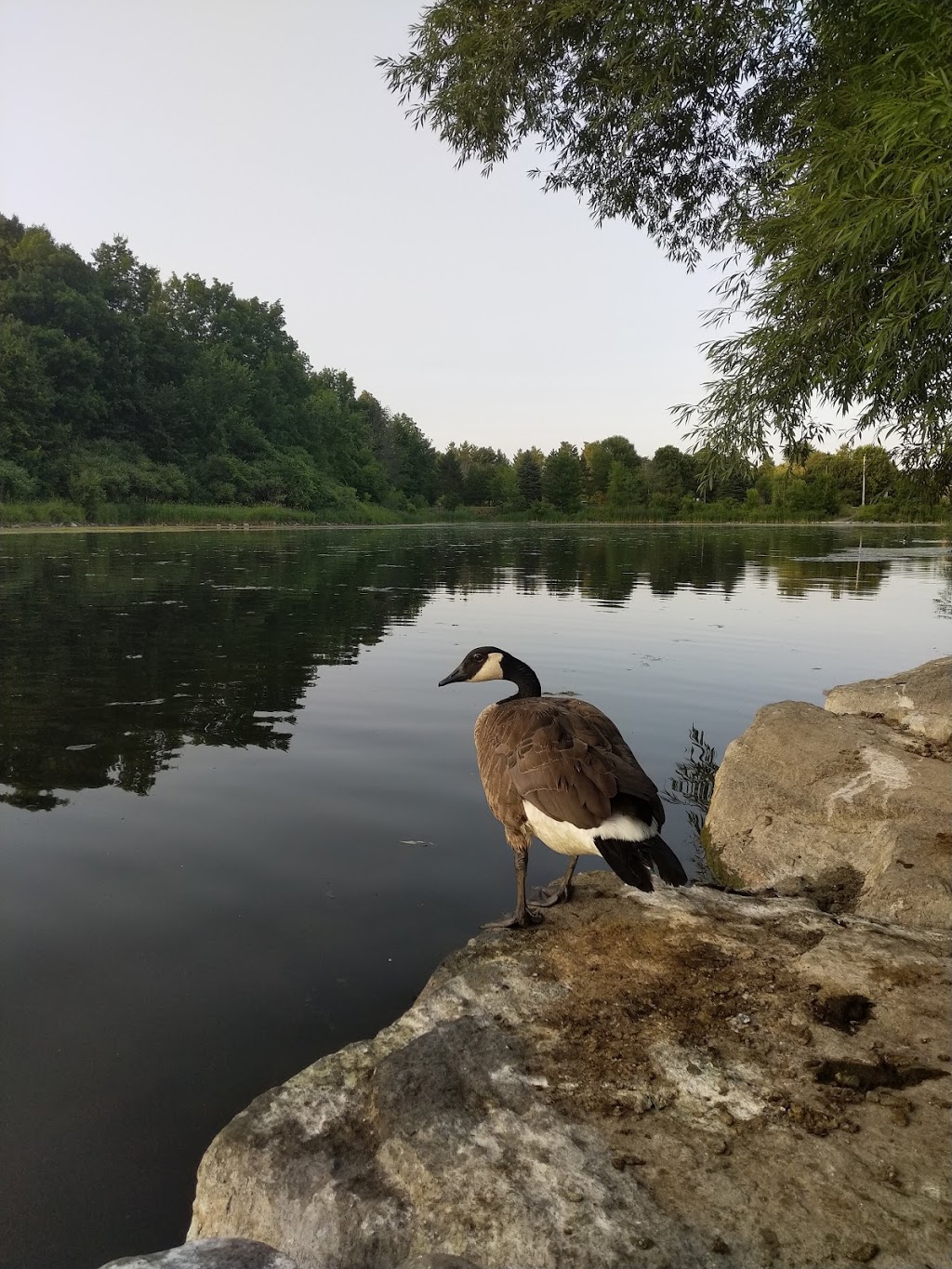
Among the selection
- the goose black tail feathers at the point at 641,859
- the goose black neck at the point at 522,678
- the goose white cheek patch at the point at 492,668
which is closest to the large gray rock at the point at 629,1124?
the goose black tail feathers at the point at 641,859

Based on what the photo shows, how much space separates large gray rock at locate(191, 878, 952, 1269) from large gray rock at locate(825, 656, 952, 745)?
3355 millimetres

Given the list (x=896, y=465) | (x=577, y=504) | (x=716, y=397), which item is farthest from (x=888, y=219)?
(x=577, y=504)

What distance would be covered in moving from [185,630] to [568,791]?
11706mm

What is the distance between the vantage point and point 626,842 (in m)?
3.60

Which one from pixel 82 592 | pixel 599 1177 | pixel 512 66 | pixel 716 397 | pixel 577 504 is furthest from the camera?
pixel 577 504

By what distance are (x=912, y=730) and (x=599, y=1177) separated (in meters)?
5.55

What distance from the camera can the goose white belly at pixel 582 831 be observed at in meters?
3.60

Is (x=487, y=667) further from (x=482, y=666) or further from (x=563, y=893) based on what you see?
(x=563, y=893)

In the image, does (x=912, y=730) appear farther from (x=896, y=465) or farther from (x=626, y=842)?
(x=896, y=465)

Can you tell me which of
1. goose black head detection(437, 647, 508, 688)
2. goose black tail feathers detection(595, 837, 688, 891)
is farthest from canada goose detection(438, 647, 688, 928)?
goose black head detection(437, 647, 508, 688)

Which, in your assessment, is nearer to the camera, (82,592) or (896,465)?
(896,465)

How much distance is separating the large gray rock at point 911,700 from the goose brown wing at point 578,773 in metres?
3.59

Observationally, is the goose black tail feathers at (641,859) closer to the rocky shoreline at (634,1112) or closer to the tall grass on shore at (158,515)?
the rocky shoreline at (634,1112)

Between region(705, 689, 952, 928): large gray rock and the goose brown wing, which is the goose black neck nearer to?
the goose brown wing
